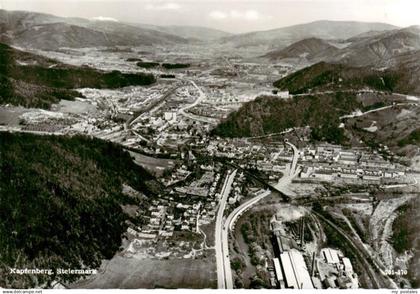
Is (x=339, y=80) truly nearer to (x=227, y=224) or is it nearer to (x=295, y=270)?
(x=227, y=224)

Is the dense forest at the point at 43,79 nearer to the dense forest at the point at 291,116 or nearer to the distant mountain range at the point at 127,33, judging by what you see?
the distant mountain range at the point at 127,33

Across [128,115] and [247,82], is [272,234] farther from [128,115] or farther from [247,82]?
[247,82]

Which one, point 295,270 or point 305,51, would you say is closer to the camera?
point 295,270

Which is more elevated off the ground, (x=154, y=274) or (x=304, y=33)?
(x=304, y=33)

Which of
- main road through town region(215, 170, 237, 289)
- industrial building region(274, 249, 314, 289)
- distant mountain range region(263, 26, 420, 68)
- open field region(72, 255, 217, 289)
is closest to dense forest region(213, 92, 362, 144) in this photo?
main road through town region(215, 170, 237, 289)

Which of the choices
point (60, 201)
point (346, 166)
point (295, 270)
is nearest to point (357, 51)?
point (346, 166)

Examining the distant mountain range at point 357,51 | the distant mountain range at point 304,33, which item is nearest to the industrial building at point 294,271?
the distant mountain range at point 304,33

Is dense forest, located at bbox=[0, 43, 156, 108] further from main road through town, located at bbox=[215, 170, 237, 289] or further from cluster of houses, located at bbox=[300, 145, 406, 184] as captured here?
cluster of houses, located at bbox=[300, 145, 406, 184]
